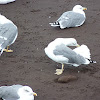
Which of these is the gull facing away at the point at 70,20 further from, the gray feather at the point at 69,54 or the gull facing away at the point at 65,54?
Result: the gray feather at the point at 69,54

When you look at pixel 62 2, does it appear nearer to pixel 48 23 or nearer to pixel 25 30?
pixel 48 23

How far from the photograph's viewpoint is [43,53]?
718cm

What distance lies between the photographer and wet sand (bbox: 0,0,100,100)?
5766 millimetres

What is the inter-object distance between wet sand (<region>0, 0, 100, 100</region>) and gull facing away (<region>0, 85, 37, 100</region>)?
49 centimetres

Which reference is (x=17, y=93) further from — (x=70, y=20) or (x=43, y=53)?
(x=70, y=20)

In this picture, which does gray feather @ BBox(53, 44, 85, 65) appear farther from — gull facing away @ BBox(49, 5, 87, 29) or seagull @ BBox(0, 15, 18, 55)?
gull facing away @ BBox(49, 5, 87, 29)

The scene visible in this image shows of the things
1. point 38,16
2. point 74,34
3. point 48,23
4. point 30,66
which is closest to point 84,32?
point 74,34

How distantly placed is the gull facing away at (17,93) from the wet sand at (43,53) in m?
0.49

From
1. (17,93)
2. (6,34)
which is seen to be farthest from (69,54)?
(6,34)

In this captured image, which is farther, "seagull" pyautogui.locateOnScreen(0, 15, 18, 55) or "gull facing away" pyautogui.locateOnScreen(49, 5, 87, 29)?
"gull facing away" pyautogui.locateOnScreen(49, 5, 87, 29)

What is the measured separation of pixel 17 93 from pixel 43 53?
7.30ft

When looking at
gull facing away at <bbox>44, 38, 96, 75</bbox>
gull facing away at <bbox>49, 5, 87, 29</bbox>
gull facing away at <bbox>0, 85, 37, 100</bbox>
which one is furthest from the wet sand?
gull facing away at <bbox>0, 85, 37, 100</bbox>

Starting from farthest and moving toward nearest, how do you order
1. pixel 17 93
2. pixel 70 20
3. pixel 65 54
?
pixel 70 20, pixel 65 54, pixel 17 93

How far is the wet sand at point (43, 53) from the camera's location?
5766mm
